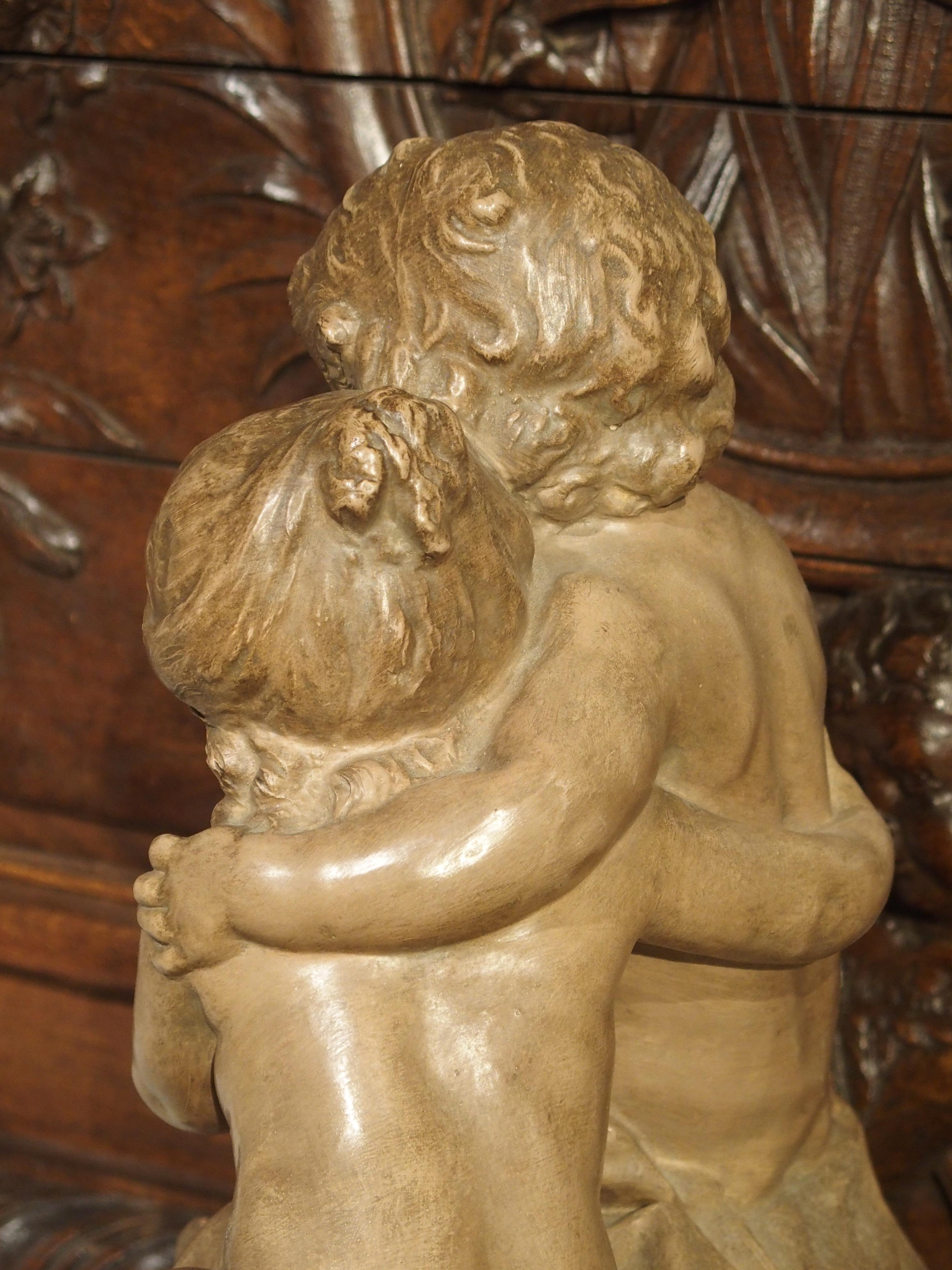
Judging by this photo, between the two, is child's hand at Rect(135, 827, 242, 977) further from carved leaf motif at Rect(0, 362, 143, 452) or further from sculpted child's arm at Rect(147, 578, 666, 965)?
carved leaf motif at Rect(0, 362, 143, 452)

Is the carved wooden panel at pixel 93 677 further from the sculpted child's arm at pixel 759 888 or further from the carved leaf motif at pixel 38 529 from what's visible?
the sculpted child's arm at pixel 759 888

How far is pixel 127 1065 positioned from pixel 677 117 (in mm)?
1456

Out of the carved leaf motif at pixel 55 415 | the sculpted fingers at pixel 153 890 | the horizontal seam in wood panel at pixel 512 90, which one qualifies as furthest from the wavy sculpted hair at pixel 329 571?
the carved leaf motif at pixel 55 415

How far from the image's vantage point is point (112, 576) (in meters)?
2.02

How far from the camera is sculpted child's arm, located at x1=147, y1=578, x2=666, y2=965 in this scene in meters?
0.95

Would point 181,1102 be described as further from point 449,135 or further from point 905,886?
point 449,135

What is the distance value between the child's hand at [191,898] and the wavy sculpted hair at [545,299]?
13.1 inches

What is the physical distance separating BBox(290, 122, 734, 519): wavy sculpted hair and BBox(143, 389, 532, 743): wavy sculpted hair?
0.09m

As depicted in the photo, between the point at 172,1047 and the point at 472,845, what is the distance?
0.32m

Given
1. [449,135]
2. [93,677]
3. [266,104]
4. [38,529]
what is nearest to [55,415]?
[38,529]

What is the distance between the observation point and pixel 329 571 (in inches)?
37.5

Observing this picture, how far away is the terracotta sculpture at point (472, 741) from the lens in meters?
0.96

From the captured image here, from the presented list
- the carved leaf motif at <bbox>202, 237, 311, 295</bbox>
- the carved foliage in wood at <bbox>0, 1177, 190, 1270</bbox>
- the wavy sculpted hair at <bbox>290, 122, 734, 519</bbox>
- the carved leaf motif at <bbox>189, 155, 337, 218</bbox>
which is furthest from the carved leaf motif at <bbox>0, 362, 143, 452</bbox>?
the carved foliage in wood at <bbox>0, 1177, 190, 1270</bbox>

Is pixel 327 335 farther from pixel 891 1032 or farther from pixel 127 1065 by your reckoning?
pixel 127 1065
